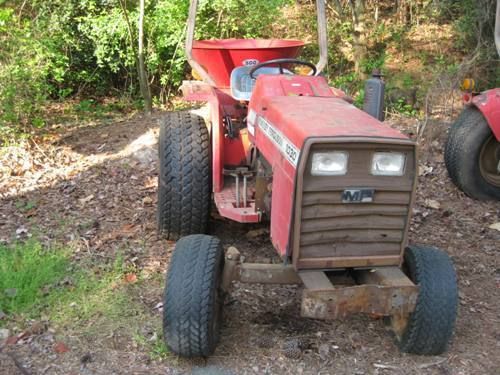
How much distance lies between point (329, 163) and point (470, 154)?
3166 mm

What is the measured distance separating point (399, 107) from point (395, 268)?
17.7 feet

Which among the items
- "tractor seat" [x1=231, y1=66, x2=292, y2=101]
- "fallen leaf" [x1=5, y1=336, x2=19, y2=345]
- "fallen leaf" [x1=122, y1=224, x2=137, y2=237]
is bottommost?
"fallen leaf" [x1=5, y1=336, x2=19, y2=345]

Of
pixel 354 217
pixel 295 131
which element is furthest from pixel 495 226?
pixel 295 131

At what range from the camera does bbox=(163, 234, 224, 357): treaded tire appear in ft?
9.93

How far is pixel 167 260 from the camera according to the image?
14.2ft

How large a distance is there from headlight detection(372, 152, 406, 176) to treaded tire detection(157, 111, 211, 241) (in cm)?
161

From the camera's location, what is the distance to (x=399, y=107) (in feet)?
26.5

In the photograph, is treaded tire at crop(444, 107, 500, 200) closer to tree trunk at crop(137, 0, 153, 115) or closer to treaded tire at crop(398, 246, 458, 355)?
treaded tire at crop(398, 246, 458, 355)

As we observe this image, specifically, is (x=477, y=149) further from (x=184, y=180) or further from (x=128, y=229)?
(x=128, y=229)

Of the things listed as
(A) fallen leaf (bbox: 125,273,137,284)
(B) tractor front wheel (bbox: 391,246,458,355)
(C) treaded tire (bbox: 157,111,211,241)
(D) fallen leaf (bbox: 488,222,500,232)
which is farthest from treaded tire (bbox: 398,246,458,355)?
(D) fallen leaf (bbox: 488,222,500,232)

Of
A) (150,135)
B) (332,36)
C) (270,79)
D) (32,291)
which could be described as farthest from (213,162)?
(332,36)

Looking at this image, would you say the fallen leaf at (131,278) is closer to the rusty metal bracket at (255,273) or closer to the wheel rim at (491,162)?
the rusty metal bracket at (255,273)

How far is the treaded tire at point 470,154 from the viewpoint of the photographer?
5488mm

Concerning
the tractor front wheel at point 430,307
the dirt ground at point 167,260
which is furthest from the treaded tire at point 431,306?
the dirt ground at point 167,260
